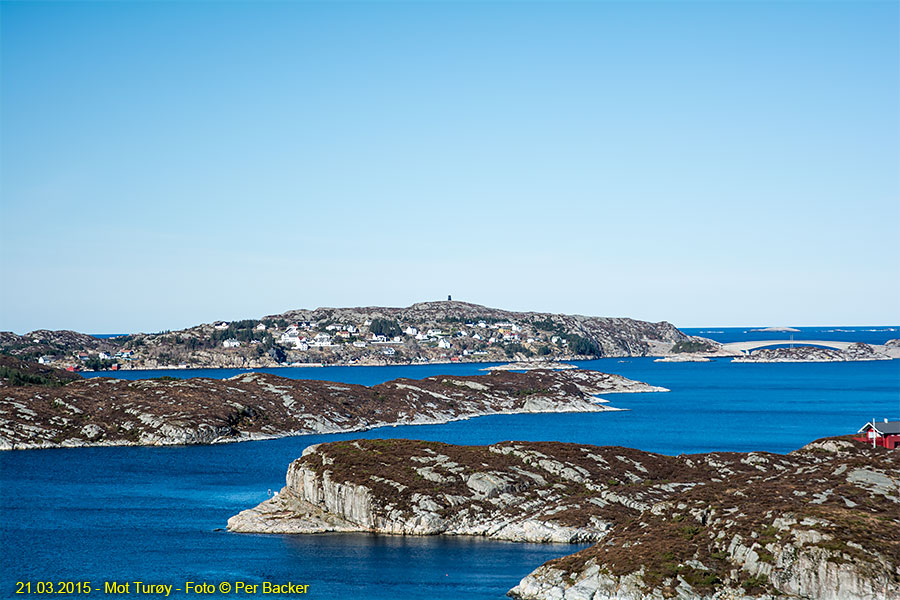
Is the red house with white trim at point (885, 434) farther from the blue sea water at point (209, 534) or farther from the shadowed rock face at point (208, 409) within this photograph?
the shadowed rock face at point (208, 409)

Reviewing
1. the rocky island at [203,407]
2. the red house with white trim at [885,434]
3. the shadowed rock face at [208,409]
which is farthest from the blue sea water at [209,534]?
the red house with white trim at [885,434]

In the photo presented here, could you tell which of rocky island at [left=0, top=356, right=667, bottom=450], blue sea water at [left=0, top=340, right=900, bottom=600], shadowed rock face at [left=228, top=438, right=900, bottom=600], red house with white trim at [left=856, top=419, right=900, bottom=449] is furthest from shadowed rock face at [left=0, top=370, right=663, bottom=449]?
red house with white trim at [left=856, top=419, right=900, bottom=449]

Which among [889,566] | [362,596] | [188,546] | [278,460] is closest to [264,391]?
[278,460]

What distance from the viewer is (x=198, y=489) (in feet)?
317

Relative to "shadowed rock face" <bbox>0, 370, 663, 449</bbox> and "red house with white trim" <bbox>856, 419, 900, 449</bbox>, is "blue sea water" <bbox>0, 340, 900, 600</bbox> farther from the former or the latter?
"red house with white trim" <bbox>856, 419, 900, 449</bbox>

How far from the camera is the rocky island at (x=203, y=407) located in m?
136

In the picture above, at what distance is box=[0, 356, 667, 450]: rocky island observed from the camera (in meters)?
136

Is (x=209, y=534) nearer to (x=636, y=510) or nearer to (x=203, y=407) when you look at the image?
(x=636, y=510)

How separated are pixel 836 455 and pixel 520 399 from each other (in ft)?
352

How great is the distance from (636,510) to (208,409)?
92.5 meters

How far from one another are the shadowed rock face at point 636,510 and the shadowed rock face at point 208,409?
60.1 m

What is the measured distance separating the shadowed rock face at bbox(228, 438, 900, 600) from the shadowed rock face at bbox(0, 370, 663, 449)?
60104 mm

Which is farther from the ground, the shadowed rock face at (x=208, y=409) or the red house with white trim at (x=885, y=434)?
the red house with white trim at (x=885, y=434)

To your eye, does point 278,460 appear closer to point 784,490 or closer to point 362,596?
point 362,596
